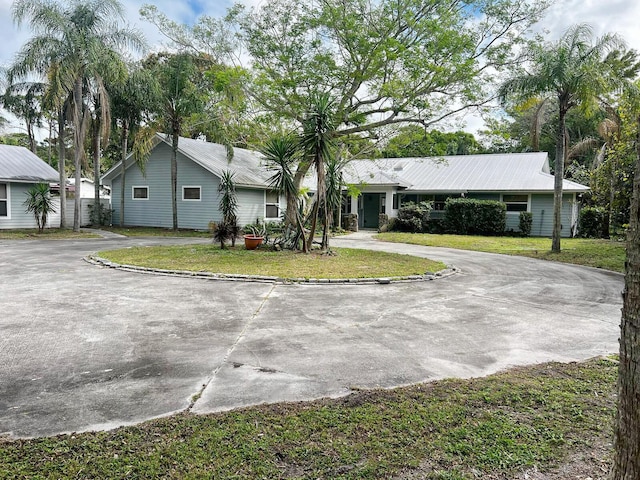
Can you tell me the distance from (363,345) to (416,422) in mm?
1872

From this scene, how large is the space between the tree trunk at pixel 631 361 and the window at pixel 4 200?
75.7ft

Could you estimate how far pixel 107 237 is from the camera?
57.4ft

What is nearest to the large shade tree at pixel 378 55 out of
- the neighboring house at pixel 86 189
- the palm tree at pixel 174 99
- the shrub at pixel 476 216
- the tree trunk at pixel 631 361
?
the palm tree at pixel 174 99

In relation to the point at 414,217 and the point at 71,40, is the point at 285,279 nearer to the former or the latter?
the point at 71,40

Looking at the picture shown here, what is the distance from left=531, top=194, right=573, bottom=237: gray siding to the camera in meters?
20.7

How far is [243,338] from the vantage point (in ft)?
16.3

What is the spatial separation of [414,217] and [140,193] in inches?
570

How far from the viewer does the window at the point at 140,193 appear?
21.7 m

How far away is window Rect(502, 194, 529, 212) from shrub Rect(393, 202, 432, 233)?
12.9 feet

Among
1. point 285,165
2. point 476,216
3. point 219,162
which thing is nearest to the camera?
point 285,165

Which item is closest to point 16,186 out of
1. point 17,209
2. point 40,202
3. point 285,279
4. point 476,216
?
point 17,209

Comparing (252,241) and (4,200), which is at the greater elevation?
(4,200)

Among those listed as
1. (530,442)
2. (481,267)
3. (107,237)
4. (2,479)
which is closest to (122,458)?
(2,479)

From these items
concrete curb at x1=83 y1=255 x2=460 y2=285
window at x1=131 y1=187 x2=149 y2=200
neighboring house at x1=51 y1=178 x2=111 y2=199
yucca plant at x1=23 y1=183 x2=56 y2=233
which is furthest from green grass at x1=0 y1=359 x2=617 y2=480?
neighboring house at x1=51 y1=178 x2=111 y2=199
